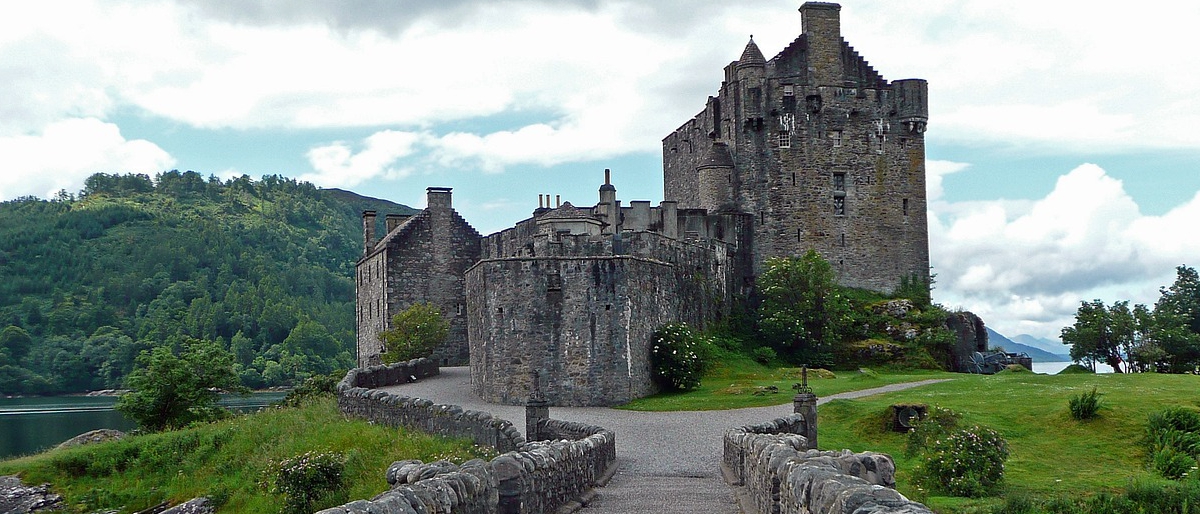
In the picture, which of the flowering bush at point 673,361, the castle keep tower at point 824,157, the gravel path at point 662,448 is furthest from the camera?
the castle keep tower at point 824,157

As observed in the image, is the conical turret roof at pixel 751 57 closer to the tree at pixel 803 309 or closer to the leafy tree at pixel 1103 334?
the tree at pixel 803 309

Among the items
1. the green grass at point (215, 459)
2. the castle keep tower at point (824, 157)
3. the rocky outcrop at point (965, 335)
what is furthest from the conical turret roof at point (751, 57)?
the green grass at point (215, 459)

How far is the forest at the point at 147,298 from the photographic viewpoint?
12581cm

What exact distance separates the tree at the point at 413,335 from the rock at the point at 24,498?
18.7 metres

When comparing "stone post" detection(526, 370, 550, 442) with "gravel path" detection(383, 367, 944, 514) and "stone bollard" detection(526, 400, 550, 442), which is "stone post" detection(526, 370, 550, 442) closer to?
"stone bollard" detection(526, 400, 550, 442)

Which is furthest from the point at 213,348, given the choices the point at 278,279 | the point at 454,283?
the point at 278,279

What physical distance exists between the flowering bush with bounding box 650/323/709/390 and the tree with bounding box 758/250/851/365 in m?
12.1

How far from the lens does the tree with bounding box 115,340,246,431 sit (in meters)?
43.2

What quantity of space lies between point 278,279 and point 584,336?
469ft

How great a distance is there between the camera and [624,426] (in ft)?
98.2

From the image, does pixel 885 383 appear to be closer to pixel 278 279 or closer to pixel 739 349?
pixel 739 349

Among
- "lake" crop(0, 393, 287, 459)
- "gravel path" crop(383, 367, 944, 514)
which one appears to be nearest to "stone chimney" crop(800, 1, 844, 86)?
"gravel path" crop(383, 367, 944, 514)

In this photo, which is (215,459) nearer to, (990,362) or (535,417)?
(535,417)

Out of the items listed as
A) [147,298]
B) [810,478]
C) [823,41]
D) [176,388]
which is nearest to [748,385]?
[176,388]
